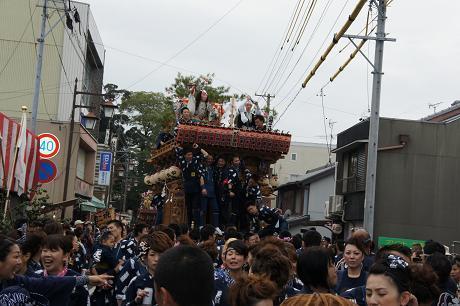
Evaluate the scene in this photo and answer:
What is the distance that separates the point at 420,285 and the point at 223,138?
1186 cm

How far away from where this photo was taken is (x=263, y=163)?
18.2 m

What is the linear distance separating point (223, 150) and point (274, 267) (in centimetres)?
1230

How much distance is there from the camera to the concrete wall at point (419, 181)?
89.2 feet

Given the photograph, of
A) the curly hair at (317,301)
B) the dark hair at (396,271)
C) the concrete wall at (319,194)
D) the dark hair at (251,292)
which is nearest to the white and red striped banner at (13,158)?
the dark hair at (396,271)

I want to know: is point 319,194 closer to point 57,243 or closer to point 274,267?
point 57,243

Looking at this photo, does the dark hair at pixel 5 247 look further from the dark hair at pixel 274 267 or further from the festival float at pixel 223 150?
the festival float at pixel 223 150

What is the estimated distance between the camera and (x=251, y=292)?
3988 mm

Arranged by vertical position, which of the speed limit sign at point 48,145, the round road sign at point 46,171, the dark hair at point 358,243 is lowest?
the dark hair at point 358,243

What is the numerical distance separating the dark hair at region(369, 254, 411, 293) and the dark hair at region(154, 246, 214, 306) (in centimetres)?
186

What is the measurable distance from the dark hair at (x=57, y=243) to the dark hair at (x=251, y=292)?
266 cm

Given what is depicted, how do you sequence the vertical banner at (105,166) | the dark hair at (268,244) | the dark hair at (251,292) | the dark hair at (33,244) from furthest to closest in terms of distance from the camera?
the vertical banner at (105,166)
the dark hair at (33,244)
the dark hair at (268,244)
the dark hair at (251,292)

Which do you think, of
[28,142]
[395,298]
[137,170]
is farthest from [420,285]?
[137,170]

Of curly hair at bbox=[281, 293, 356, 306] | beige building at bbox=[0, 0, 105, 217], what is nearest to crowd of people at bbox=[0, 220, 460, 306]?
curly hair at bbox=[281, 293, 356, 306]

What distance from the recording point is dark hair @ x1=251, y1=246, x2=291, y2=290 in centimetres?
513
